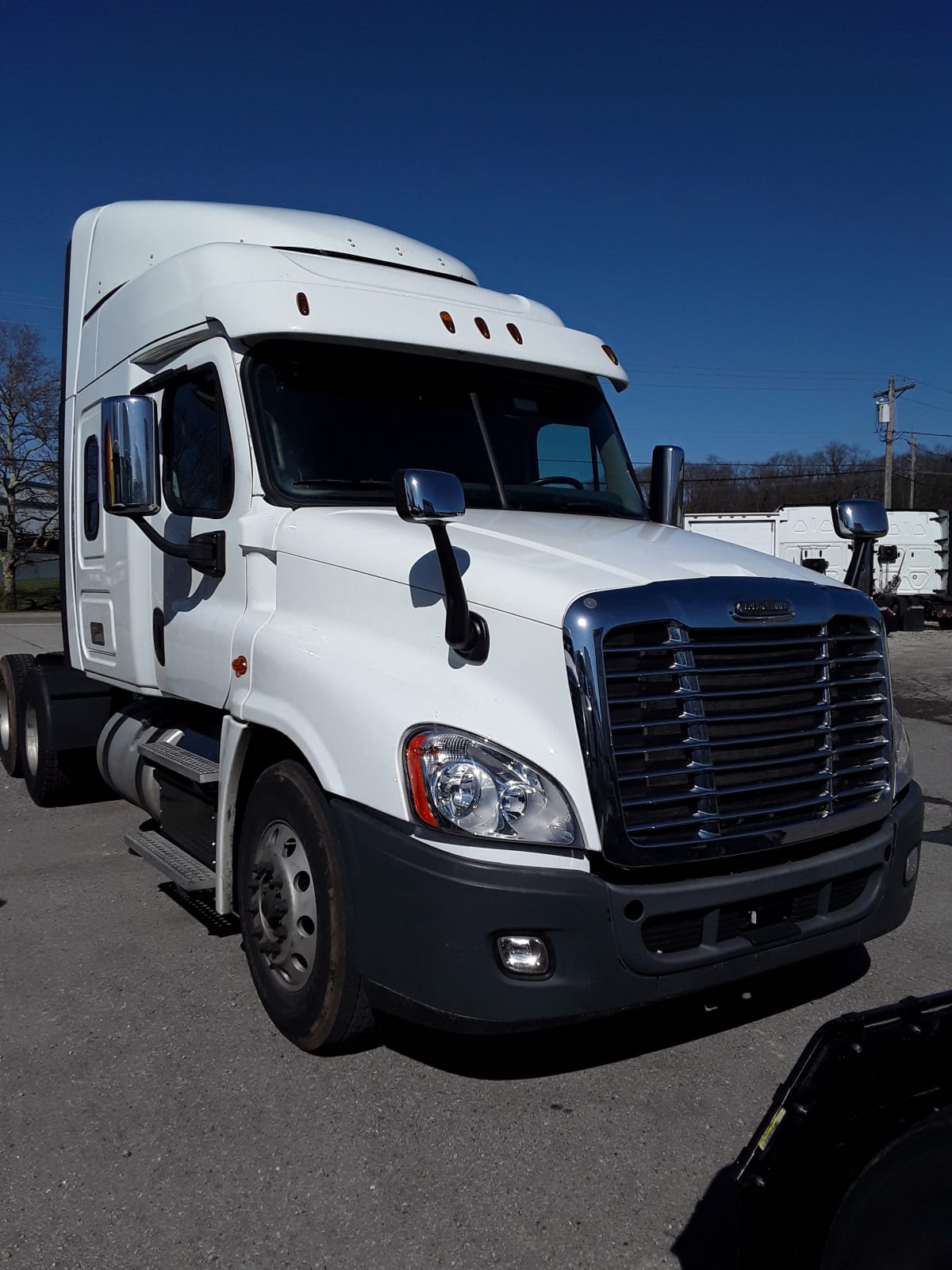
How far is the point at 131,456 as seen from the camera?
436cm

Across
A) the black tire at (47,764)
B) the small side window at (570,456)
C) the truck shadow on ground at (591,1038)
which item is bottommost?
the truck shadow on ground at (591,1038)

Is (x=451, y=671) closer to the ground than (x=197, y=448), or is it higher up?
closer to the ground

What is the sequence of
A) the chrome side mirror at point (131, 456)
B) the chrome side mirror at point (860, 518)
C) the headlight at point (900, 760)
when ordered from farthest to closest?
the chrome side mirror at point (860, 518)
the chrome side mirror at point (131, 456)
the headlight at point (900, 760)

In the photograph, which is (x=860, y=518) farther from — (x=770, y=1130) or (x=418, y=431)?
(x=770, y=1130)

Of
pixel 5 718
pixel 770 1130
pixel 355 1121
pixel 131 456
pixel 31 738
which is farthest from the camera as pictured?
pixel 5 718

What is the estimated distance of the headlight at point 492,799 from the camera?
2977 mm

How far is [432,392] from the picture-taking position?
4598mm

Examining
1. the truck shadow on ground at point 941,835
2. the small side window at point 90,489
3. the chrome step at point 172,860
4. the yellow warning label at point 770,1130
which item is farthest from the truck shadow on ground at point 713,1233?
the small side window at point 90,489

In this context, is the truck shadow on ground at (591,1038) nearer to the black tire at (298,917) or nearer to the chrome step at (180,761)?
the black tire at (298,917)

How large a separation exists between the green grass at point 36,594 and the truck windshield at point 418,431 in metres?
31.3

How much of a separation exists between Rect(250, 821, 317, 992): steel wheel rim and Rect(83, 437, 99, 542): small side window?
3065mm

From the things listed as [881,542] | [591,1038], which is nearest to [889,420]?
[881,542]

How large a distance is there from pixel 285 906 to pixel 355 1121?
29.3 inches

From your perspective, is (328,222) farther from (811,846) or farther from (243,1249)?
(243,1249)
